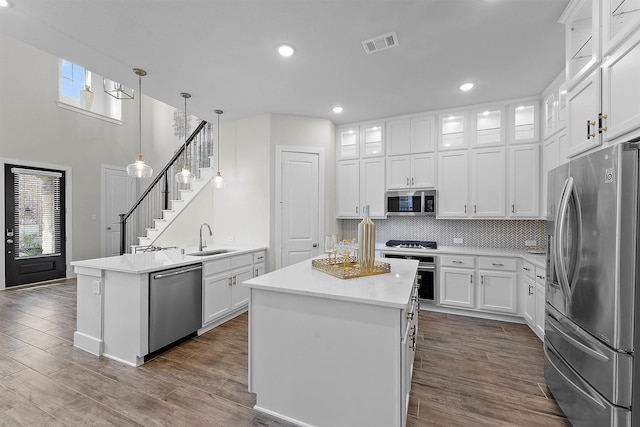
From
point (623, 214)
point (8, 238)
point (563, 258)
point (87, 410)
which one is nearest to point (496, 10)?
point (623, 214)

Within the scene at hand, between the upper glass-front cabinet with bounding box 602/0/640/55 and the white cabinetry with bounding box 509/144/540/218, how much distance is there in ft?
7.25

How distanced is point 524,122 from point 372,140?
6.81 ft

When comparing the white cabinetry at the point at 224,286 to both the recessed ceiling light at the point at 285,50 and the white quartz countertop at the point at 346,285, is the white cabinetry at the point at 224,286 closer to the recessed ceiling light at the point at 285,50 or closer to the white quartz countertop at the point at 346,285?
the white quartz countertop at the point at 346,285

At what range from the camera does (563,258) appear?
179 centimetres

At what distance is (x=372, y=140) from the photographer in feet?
15.4

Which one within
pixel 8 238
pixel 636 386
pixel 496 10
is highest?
pixel 496 10

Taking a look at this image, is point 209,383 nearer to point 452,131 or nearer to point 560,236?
point 560,236

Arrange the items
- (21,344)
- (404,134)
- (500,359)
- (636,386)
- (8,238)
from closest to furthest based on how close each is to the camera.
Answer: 1. (636,386)
2. (500,359)
3. (21,344)
4. (404,134)
5. (8,238)

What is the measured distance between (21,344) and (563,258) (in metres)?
4.90

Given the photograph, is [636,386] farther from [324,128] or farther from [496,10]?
[324,128]

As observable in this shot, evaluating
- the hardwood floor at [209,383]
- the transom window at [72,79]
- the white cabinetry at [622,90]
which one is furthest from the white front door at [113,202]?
the white cabinetry at [622,90]

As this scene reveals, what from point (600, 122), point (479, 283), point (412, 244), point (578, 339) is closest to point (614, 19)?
point (600, 122)

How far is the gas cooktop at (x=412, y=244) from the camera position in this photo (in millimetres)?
4254

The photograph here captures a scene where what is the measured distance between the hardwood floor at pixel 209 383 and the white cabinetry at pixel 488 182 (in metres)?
1.55
